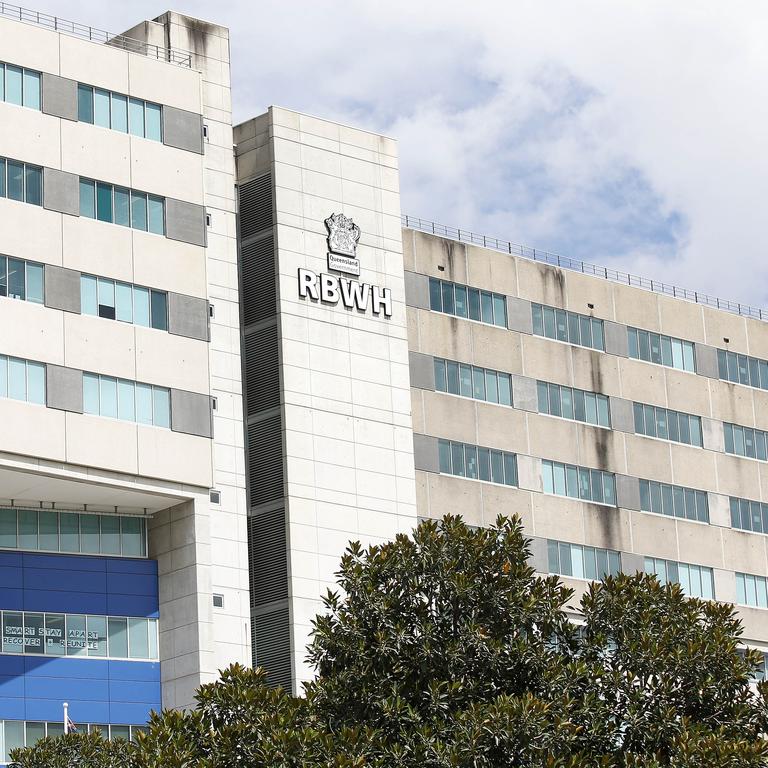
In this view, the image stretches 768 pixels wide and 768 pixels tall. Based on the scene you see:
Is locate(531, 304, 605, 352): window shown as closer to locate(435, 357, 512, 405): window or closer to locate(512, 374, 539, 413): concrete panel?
locate(512, 374, 539, 413): concrete panel

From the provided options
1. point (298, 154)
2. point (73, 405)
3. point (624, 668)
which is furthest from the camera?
point (298, 154)

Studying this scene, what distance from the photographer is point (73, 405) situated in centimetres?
6919

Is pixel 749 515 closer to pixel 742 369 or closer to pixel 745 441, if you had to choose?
pixel 745 441

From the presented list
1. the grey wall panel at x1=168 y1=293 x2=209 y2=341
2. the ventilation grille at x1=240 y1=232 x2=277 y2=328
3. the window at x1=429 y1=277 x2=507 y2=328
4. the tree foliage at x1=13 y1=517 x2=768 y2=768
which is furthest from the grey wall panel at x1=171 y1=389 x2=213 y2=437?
the tree foliage at x1=13 y1=517 x2=768 y2=768

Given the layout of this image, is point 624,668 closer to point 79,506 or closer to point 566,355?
point 79,506

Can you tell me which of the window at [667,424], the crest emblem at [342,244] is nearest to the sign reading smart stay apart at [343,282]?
the crest emblem at [342,244]

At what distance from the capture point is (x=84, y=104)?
73000 millimetres

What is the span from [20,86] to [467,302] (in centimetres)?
2540

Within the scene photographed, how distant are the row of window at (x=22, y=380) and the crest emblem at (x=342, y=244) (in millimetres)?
16528

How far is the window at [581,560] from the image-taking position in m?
87.6

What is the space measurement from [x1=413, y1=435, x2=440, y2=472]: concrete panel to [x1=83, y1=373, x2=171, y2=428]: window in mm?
14537

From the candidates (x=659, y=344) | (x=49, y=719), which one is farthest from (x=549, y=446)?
(x=49, y=719)

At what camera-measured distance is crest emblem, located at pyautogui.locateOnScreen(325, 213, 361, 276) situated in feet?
265

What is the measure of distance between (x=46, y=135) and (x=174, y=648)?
2047cm
